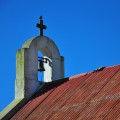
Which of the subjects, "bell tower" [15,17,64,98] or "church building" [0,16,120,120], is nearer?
"church building" [0,16,120,120]

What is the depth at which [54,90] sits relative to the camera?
15812mm

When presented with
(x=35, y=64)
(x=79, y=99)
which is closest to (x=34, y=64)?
(x=35, y=64)

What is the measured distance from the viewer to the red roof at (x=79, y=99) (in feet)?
38.9

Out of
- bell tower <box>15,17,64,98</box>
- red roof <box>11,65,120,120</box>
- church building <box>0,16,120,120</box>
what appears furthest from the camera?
bell tower <box>15,17,64,98</box>

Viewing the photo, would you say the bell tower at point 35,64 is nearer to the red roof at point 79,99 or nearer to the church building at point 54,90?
the church building at point 54,90

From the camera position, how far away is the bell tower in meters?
17.1

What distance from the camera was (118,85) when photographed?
12648 millimetres

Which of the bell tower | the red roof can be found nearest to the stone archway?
the bell tower

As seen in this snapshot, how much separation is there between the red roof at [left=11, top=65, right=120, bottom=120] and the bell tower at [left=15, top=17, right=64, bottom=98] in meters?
0.61

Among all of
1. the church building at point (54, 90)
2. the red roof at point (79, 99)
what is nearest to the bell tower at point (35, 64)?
the church building at point (54, 90)

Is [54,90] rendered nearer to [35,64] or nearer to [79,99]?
[35,64]

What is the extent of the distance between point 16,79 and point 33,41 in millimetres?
1656

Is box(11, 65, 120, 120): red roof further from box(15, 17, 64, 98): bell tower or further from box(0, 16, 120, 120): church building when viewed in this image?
box(15, 17, 64, 98): bell tower

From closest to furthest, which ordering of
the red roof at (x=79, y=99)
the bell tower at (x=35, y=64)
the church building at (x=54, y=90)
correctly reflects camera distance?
the red roof at (x=79, y=99)
the church building at (x=54, y=90)
the bell tower at (x=35, y=64)
